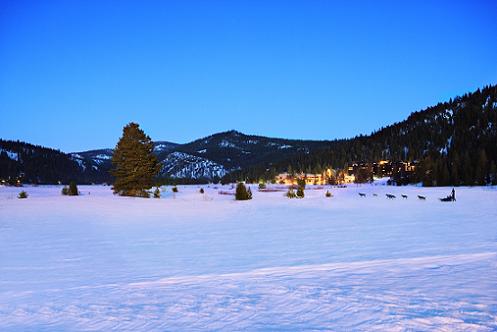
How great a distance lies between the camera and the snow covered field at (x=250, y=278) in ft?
18.4

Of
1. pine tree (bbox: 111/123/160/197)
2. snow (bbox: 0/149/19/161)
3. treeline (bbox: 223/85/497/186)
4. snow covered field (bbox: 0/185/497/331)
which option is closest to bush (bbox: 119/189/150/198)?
pine tree (bbox: 111/123/160/197)

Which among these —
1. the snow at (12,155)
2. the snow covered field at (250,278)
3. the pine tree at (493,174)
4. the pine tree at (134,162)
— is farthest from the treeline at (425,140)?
the snow covered field at (250,278)

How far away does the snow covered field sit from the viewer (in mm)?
5617

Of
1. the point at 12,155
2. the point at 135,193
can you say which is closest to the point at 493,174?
the point at 135,193

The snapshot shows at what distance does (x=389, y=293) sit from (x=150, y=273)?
17.6ft

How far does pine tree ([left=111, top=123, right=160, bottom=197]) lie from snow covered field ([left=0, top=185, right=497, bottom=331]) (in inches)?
790

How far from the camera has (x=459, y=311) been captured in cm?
548

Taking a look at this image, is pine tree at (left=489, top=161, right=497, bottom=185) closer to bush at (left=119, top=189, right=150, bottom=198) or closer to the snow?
bush at (left=119, top=189, right=150, bottom=198)

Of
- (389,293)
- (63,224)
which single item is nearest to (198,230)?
(63,224)

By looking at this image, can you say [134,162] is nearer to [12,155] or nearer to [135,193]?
[135,193]

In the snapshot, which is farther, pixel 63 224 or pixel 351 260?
pixel 63 224

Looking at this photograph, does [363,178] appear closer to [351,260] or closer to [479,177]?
[479,177]

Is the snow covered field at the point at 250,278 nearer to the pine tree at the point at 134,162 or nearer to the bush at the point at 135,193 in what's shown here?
the pine tree at the point at 134,162

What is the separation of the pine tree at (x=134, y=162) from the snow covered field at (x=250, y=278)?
20075 mm
